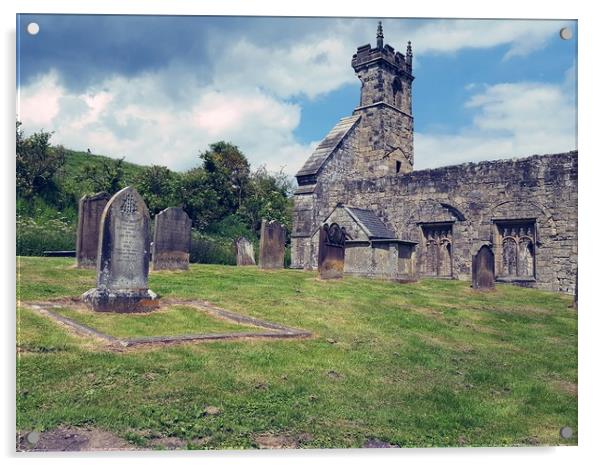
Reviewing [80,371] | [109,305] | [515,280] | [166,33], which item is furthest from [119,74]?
[515,280]

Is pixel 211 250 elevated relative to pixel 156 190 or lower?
lower

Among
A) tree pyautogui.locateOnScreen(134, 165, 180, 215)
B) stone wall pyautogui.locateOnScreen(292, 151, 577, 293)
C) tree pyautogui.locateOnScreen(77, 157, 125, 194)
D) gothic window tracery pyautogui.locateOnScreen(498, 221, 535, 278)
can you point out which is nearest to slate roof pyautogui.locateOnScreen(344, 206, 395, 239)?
stone wall pyautogui.locateOnScreen(292, 151, 577, 293)

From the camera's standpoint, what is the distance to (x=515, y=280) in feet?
33.3

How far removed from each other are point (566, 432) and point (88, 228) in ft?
23.6

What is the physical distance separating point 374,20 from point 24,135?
4.23 meters

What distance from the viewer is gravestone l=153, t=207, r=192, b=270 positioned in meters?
9.35

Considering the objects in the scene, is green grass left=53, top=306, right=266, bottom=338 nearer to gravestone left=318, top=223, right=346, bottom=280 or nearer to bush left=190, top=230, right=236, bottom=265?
bush left=190, top=230, right=236, bottom=265

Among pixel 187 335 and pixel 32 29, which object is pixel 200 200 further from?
pixel 32 29

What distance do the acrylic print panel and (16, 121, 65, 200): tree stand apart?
0.02m

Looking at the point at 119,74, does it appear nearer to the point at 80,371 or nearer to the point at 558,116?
Result: the point at 80,371

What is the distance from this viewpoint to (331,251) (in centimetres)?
1091

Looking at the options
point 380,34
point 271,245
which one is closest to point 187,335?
point 380,34

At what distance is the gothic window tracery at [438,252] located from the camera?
12.2 meters

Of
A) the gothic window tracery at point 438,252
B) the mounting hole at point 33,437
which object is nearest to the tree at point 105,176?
the mounting hole at point 33,437
